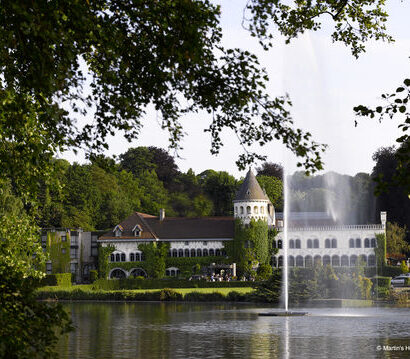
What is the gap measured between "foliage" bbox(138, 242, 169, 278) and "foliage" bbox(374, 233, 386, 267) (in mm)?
21197

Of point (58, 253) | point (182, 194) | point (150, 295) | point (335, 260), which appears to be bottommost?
point (150, 295)

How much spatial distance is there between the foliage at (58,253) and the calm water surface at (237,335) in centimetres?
3585

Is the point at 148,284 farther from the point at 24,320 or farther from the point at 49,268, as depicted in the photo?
the point at 24,320

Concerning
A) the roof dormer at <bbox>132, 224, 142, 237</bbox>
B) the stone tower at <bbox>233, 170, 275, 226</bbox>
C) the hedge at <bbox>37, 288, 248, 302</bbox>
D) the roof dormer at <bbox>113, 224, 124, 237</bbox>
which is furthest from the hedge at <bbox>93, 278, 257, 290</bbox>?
the stone tower at <bbox>233, 170, 275, 226</bbox>

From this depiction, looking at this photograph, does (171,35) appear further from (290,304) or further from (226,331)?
(290,304)

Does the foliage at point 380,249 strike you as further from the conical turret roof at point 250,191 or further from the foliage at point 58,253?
the foliage at point 58,253

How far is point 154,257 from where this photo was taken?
69.0 m

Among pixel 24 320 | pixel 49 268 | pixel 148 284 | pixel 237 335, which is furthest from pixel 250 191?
pixel 24 320

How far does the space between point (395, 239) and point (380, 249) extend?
404 centimetres

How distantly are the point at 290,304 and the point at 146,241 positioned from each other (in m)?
31.4

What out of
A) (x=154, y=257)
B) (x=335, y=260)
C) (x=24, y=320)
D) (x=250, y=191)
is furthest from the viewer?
(x=250, y=191)

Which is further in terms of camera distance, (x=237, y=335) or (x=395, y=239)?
(x=395, y=239)

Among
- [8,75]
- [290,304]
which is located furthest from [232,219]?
[8,75]

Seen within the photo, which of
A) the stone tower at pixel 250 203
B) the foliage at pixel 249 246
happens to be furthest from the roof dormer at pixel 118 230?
the stone tower at pixel 250 203
